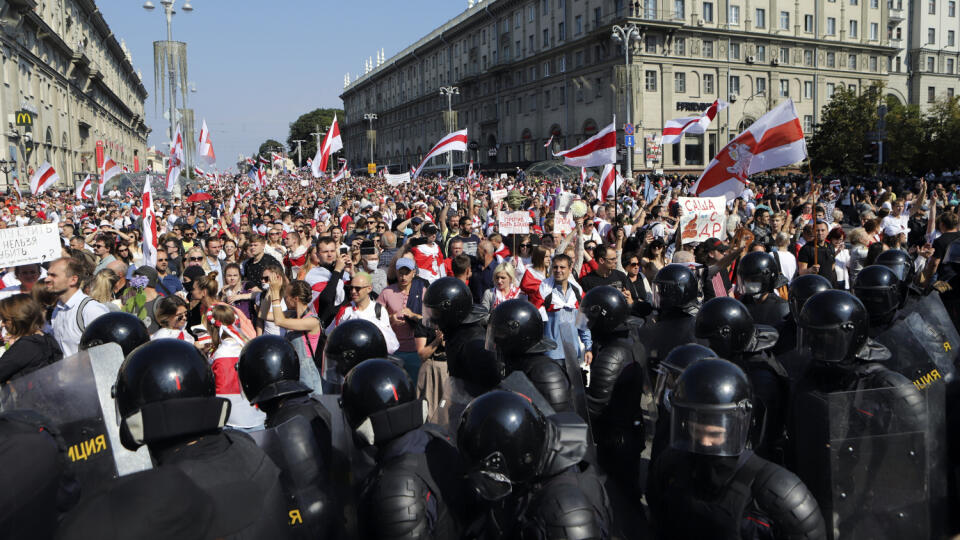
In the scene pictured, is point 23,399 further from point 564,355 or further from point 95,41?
point 95,41

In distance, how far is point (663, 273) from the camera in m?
4.66

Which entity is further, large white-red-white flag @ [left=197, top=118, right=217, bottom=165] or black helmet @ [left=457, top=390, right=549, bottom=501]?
large white-red-white flag @ [left=197, top=118, right=217, bottom=165]

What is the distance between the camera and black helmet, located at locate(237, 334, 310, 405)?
3201mm

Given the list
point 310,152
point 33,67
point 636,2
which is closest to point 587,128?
point 636,2

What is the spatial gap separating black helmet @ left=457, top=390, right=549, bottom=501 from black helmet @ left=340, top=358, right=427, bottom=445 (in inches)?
15.5

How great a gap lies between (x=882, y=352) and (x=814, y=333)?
0.29 metres

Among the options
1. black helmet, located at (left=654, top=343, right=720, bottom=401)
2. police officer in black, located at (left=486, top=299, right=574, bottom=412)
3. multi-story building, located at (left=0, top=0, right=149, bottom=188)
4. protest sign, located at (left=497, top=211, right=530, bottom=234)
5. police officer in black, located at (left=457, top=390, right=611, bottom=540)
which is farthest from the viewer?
multi-story building, located at (left=0, top=0, right=149, bottom=188)

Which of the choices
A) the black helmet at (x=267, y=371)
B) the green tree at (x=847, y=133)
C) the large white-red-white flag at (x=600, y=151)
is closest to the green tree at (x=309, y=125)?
the green tree at (x=847, y=133)

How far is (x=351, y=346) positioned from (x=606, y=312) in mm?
1499

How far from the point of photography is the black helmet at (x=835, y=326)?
122 inches

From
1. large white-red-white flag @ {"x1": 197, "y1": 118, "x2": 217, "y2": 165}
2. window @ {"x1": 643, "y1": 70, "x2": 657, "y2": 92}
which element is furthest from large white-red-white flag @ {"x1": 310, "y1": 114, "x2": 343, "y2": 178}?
window @ {"x1": 643, "y1": 70, "x2": 657, "y2": 92}

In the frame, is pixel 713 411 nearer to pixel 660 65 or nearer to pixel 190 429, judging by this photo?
pixel 190 429

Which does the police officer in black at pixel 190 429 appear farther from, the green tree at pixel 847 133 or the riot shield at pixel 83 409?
the green tree at pixel 847 133

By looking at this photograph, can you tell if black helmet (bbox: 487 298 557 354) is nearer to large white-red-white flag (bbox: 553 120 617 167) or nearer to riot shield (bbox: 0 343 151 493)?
riot shield (bbox: 0 343 151 493)
